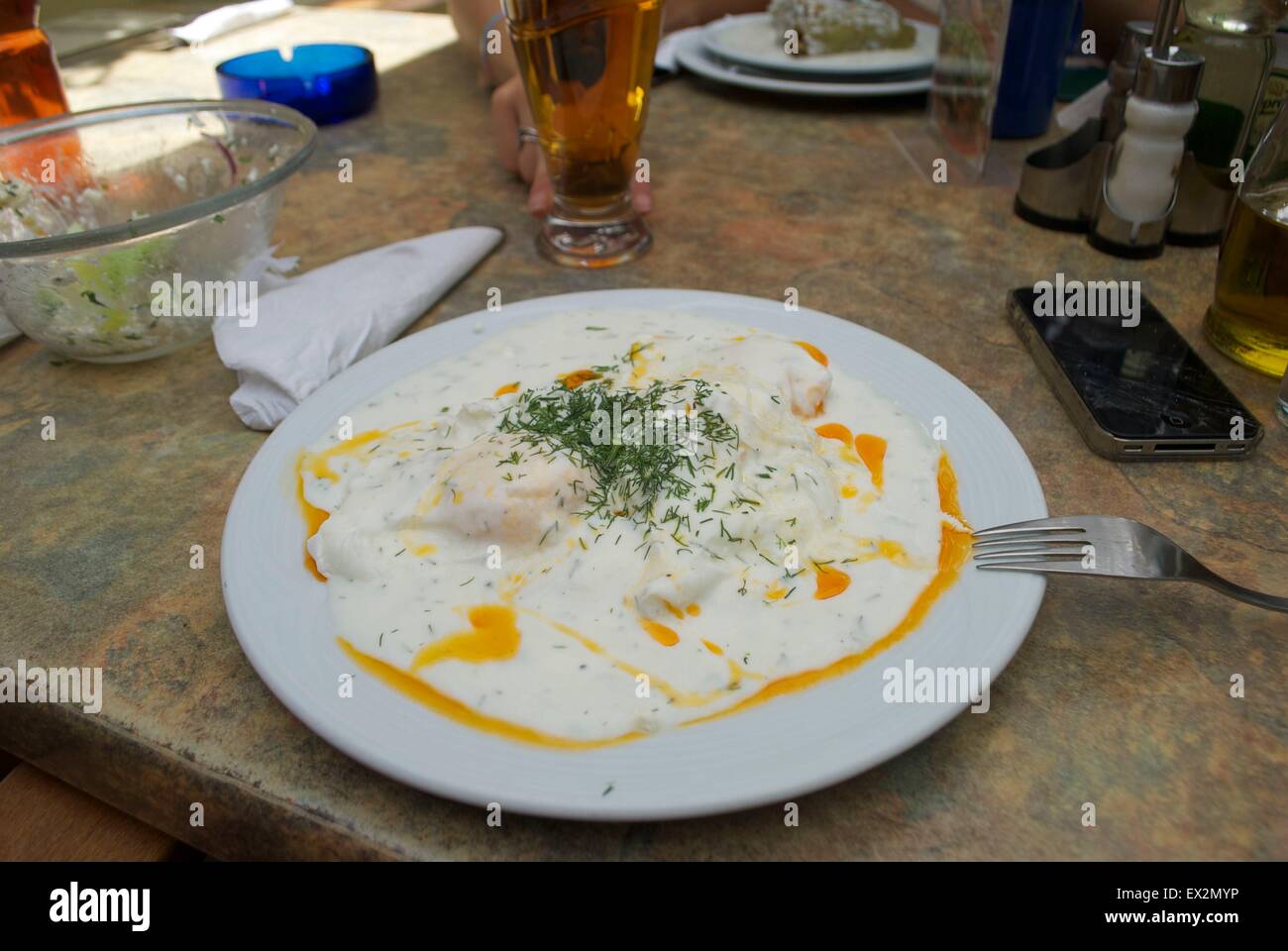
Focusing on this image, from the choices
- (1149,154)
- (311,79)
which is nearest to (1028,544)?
(1149,154)

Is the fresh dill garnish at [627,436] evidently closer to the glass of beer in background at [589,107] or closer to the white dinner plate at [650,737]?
the white dinner plate at [650,737]

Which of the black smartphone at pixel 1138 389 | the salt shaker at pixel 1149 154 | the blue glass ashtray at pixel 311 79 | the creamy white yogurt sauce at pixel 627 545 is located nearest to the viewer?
the creamy white yogurt sauce at pixel 627 545

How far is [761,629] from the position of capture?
0.84m

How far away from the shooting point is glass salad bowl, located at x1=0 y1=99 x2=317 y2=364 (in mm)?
1295

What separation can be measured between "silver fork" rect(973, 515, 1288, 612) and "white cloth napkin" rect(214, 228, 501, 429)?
0.95 metres

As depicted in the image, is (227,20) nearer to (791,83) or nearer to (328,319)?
(791,83)

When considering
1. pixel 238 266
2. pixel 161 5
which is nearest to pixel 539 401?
pixel 238 266

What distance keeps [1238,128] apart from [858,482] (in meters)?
1.09

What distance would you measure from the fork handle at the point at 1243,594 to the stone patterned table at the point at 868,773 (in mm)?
56

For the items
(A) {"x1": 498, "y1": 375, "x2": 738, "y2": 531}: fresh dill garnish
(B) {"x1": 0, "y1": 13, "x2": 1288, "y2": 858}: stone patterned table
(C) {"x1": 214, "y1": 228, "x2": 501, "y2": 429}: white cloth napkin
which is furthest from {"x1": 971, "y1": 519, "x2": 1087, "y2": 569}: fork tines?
(C) {"x1": 214, "y1": 228, "x2": 501, "y2": 429}: white cloth napkin

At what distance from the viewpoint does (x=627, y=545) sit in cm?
92

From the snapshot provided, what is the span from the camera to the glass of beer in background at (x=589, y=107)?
1502mm

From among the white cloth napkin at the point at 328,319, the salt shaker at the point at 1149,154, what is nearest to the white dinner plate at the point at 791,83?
the salt shaker at the point at 1149,154

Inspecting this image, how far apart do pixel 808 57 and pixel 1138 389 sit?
5.14 ft
